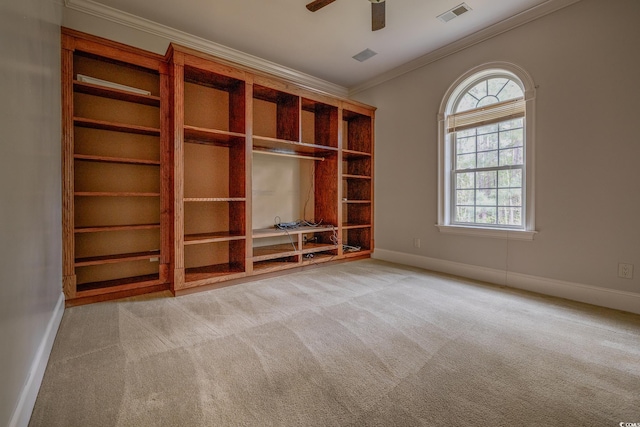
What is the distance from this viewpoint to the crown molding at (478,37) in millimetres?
2775

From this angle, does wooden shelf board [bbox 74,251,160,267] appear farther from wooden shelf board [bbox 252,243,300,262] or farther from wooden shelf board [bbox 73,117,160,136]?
wooden shelf board [bbox 73,117,160,136]

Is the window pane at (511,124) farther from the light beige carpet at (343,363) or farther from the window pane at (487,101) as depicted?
the light beige carpet at (343,363)

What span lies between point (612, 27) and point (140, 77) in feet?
14.9

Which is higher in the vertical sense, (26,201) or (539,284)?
(26,201)

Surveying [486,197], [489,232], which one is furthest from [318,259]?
[486,197]

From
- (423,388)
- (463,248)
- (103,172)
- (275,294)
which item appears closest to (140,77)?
(103,172)

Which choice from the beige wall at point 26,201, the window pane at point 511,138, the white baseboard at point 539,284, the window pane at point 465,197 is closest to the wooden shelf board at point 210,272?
the beige wall at point 26,201

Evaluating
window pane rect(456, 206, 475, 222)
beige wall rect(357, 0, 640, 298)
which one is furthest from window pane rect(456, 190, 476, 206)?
beige wall rect(357, 0, 640, 298)

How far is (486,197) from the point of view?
133 inches

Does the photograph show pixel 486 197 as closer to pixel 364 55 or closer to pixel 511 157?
pixel 511 157

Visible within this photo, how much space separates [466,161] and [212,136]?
3.13 m

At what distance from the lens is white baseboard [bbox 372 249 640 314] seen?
244cm

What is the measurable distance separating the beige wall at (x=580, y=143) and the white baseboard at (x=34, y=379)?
384 centimetres

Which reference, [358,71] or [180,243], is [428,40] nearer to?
[358,71]
